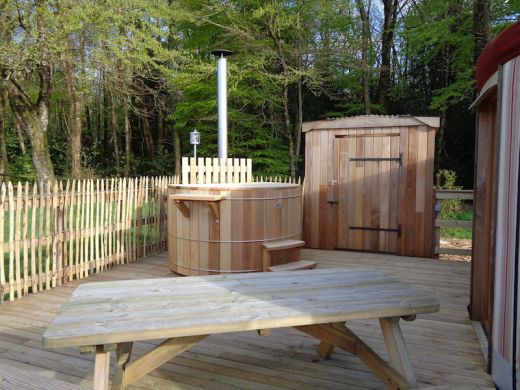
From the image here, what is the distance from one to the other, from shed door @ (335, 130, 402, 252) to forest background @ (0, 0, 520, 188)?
6041 millimetres

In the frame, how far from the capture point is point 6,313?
4094 millimetres

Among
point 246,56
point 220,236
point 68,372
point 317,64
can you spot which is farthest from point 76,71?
point 68,372

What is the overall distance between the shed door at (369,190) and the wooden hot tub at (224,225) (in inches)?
90.7

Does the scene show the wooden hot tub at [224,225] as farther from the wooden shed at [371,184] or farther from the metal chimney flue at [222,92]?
the metal chimney flue at [222,92]

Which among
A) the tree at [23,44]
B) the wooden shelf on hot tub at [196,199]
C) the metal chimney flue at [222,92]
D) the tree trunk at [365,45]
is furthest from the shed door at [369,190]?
A: the tree trunk at [365,45]

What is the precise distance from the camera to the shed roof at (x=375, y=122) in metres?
6.75

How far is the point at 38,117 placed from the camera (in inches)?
445

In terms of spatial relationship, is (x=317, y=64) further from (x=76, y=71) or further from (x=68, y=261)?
(x=68, y=261)

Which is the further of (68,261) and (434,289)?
(68,261)

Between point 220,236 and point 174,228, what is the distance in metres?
0.84

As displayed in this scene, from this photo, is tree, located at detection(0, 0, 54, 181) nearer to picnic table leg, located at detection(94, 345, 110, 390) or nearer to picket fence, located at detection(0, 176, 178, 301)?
picket fence, located at detection(0, 176, 178, 301)

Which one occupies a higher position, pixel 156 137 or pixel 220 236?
pixel 156 137

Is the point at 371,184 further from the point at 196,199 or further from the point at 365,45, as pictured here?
the point at 365,45

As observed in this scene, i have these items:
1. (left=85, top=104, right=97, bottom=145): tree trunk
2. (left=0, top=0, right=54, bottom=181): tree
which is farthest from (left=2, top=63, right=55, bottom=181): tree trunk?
(left=85, top=104, right=97, bottom=145): tree trunk
